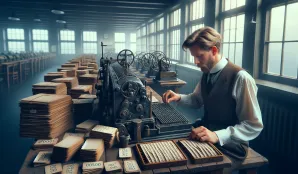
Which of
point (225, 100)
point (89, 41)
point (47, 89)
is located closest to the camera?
point (225, 100)

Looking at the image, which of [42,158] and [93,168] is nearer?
[93,168]

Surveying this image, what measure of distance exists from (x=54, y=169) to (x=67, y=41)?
67.0 ft

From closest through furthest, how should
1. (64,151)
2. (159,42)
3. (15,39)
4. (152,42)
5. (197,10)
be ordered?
(64,151) → (197,10) → (159,42) → (152,42) → (15,39)

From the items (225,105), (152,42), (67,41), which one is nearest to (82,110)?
(225,105)

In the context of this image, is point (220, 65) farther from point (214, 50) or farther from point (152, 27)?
point (152, 27)

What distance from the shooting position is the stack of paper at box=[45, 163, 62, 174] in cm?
133

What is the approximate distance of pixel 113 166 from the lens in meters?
→ 1.37

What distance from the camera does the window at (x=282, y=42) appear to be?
120 inches

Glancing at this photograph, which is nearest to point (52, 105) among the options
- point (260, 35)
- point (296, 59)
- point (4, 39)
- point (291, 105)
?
point (291, 105)

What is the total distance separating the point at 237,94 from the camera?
161cm

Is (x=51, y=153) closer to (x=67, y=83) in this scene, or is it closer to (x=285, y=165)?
(x=67, y=83)

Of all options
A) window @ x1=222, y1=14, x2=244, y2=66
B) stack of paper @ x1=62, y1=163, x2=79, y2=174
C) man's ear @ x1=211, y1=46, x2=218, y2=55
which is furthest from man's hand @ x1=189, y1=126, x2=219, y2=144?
window @ x1=222, y1=14, x2=244, y2=66

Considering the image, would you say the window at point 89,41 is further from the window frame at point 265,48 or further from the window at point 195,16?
the window frame at point 265,48

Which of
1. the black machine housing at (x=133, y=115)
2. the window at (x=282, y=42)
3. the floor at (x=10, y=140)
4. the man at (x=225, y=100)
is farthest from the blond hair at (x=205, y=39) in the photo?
the floor at (x=10, y=140)
